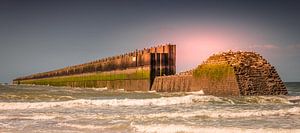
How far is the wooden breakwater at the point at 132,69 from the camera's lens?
31.9 meters

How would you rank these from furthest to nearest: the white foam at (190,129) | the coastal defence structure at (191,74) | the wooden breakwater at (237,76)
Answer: the coastal defence structure at (191,74), the wooden breakwater at (237,76), the white foam at (190,129)

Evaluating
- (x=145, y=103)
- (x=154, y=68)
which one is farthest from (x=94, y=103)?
(x=154, y=68)

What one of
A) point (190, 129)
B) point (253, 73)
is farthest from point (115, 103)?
point (190, 129)

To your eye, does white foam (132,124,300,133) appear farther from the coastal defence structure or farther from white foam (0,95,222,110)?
the coastal defence structure

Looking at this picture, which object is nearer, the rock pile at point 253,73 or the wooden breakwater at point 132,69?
the rock pile at point 253,73

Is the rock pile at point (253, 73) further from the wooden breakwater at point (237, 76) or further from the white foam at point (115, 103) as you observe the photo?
the white foam at point (115, 103)

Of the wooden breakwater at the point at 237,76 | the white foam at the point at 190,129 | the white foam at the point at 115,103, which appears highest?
the wooden breakwater at the point at 237,76

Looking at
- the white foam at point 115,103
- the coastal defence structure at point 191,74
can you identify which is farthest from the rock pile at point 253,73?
the white foam at point 115,103

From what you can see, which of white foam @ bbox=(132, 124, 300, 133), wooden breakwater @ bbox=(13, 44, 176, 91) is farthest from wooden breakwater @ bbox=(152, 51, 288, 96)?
white foam @ bbox=(132, 124, 300, 133)

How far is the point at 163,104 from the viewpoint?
1844cm

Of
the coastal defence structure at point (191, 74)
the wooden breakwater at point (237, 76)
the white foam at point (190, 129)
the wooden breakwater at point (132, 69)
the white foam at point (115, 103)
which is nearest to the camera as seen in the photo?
the white foam at point (190, 129)

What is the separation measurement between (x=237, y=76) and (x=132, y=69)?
15.5 m

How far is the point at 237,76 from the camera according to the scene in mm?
21562

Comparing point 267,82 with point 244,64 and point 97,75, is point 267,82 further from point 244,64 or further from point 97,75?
point 97,75
